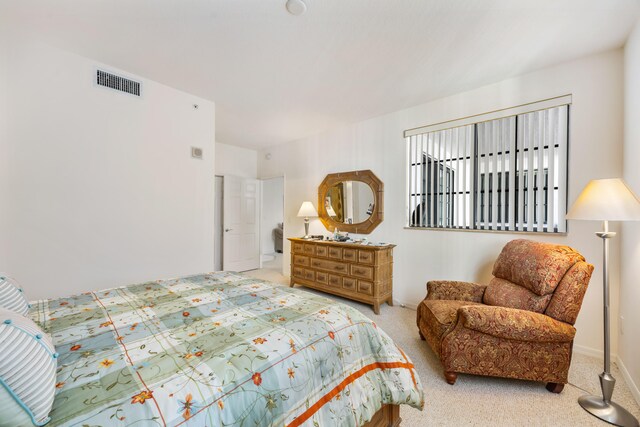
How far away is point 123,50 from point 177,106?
0.75 metres

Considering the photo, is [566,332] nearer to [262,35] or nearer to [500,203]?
[500,203]

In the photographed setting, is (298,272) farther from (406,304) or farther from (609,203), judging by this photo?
(609,203)

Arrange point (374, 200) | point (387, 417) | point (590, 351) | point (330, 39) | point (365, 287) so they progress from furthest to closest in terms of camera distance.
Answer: point (374, 200)
point (365, 287)
point (590, 351)
point (330, 39)
point (387, 417)

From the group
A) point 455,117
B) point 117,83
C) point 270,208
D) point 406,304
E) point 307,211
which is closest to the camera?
point 117,83

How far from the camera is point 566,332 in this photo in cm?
170

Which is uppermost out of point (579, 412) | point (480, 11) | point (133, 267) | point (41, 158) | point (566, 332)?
point (480, 11)

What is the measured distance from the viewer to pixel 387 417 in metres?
1.45

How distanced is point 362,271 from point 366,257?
0.19 m

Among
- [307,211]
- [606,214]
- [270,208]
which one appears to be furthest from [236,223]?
[606,214]

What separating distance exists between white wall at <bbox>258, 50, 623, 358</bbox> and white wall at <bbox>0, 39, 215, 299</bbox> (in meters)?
1.93

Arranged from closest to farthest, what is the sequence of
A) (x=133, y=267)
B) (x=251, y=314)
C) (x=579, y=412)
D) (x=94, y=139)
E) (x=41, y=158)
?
(x=251, y=314) < (x=579, y=412) < (x=41, y=158) < (x=94, y=139) < (x=133, y=267)

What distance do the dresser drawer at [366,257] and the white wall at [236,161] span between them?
129 inches

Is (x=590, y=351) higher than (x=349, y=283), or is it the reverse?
(x=349, y=283)

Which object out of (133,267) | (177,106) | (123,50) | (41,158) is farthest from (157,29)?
(133,267)
